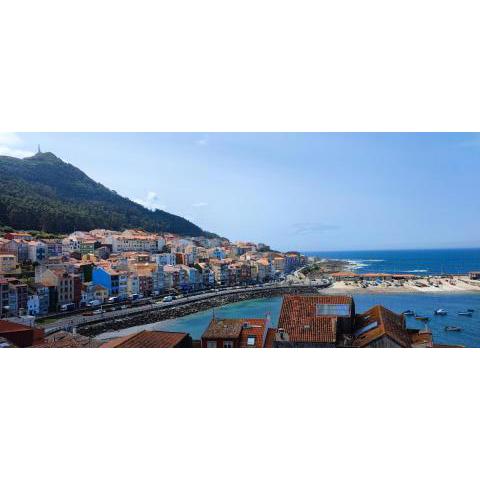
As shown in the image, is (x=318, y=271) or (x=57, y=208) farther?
(x=318, y=271)

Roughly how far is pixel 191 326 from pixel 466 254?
3.48 m

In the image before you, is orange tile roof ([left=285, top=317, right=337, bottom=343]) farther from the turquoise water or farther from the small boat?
the small boat

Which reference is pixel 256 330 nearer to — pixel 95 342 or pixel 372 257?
pixel 95 342

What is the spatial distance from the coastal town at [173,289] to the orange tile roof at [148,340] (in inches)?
0.4

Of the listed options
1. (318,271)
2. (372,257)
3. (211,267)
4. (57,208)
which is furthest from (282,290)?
(57,208)

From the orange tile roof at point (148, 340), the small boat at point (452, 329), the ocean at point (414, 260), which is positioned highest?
the ocean at point (414, 260)

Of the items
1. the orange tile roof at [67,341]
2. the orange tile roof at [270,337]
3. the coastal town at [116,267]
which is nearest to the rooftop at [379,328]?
the orange tile roof at [270,337]

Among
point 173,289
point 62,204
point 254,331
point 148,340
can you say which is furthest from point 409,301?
point 62,204

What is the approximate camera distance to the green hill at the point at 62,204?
428 cm

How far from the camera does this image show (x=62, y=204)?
4.65 m

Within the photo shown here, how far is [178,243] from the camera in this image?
15.8 feet

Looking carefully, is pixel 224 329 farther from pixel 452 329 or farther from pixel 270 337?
pixel 452 329

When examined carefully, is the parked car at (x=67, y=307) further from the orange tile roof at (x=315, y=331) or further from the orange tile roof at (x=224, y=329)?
the orange tile roof at (x=315, y=331)

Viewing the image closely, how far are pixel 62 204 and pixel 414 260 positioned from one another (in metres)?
4.60
